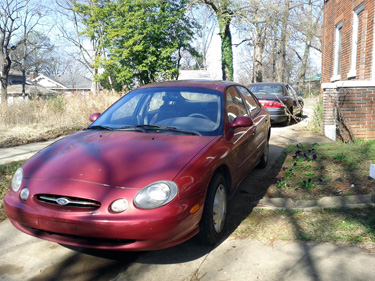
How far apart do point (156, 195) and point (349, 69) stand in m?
10.2

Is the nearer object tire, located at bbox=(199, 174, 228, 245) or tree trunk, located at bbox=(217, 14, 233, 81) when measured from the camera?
tire, located at bbox=(199, 174, 228, 245)

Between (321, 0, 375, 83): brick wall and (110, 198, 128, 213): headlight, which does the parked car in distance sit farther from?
(110, 198, 128, 213): headlight

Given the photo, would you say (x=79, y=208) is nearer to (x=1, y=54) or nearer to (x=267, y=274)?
(x=267, y=274)

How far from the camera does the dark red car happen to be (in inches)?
107

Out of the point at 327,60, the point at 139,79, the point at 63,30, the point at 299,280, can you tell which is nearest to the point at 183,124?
the point at 299,280

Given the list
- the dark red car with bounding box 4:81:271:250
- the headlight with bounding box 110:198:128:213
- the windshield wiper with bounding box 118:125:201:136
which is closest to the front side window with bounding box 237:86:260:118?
the dark red car with bounding box 4:81:271:250

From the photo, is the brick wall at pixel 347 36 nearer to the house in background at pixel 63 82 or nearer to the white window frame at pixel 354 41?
the white window frame at pixel 354 41

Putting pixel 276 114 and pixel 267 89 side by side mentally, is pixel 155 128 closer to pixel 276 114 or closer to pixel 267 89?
pixel 276 114

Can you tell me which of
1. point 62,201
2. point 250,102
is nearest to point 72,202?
point 62,201

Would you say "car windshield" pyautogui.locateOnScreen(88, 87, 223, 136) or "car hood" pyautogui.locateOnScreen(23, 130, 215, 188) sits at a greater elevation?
"car windshield" pyautogui.locateOnScreen(88, 87, 223, 136)

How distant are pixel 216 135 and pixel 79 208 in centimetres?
160

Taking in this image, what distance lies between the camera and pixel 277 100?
35.4 ft

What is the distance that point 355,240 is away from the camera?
3330 millimetres

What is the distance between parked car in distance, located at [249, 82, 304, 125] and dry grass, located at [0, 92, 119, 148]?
528 centimetres
